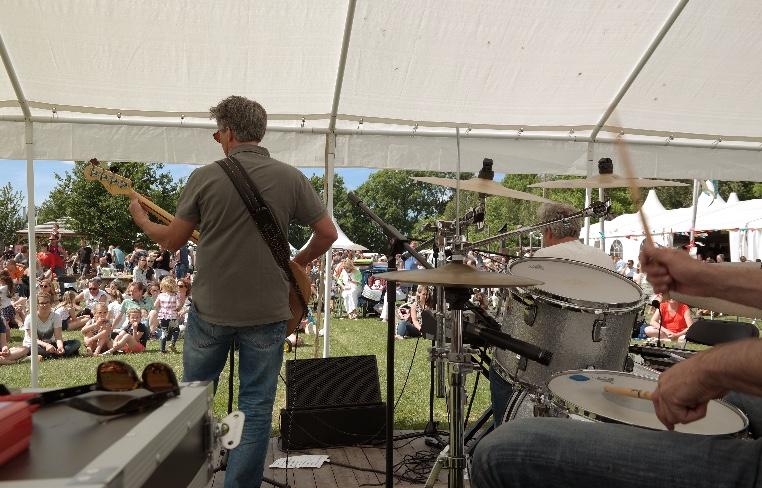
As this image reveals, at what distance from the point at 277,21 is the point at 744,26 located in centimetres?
349

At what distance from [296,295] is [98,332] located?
8.01 m

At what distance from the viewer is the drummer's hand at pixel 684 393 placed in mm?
1189

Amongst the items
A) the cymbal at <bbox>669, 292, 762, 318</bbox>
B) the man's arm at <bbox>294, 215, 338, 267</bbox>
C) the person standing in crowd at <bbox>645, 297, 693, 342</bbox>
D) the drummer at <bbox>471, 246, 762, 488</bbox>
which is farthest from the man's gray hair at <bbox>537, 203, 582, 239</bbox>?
the person standing in crowd at <bbox>645, 297, 693, 342</bbox>

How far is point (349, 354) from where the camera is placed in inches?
373

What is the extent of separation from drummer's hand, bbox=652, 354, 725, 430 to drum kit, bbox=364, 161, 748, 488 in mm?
722

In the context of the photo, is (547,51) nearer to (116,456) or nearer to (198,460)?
(198,460)

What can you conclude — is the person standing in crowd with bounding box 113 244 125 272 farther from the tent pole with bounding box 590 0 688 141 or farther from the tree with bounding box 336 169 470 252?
the tree with bounding box 336 169 470 252

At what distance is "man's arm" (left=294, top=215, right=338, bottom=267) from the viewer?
3076mm

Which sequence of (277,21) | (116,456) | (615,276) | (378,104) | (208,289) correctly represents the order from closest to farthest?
1. (116,456)
2. (208,289)
3. (615,276)
4. (277,21)
5. (378,104)

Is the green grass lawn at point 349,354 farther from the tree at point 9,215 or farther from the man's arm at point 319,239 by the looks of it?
the tree at point 9,215

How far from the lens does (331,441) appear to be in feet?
14.2

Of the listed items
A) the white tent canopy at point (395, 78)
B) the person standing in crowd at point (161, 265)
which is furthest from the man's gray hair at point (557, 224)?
the person standing in crowd at point (161, 265)

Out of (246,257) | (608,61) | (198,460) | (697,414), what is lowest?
(198,460)

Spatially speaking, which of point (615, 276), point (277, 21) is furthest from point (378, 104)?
point (615, 276)
